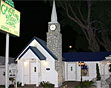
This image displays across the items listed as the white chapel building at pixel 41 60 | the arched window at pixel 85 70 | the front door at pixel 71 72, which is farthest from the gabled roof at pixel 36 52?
the arched window at pixel 85 70

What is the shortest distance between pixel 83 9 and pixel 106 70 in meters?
13.0

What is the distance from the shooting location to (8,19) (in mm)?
12641

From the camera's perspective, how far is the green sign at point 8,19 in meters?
11.8

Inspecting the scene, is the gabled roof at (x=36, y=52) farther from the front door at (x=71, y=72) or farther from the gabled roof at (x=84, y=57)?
the front door at (x=71, y=72)

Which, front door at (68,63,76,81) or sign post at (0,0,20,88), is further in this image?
front door at (68,63,76,81)

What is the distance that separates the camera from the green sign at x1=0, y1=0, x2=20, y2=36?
38.7ft

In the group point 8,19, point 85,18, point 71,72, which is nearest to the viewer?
point 8,19

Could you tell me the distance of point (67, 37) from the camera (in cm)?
4841

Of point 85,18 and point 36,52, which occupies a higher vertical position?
point 85,18

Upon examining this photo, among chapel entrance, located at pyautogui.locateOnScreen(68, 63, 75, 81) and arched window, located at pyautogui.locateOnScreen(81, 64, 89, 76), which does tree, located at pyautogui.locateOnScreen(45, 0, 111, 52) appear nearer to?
arched window, located at pyautogui.locateOnScreen(81, 64, 89, 76)

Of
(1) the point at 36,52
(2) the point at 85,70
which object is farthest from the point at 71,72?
(1) the point at 36,52

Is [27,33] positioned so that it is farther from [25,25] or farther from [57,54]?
[57,54]

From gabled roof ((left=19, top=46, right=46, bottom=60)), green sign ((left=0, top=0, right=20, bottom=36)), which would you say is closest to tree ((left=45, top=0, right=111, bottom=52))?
gabled roof ((left=19, top=46, right=46, bottom=60))

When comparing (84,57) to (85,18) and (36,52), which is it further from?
(85,18)
